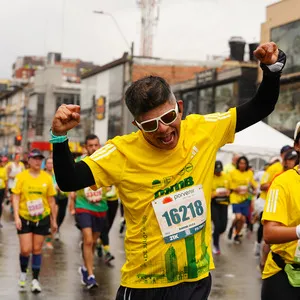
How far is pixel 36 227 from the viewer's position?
31.4 ft

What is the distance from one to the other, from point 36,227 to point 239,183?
670 cm

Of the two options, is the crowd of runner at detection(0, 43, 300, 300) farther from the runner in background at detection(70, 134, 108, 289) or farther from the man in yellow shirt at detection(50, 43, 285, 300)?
the runner in background at detection(70, 134, 108, 289)

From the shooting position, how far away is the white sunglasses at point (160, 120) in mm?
3683

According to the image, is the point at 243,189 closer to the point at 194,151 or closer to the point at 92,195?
the point at 92,195

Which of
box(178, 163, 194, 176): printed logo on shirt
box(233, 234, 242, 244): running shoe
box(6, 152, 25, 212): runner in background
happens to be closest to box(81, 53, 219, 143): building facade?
box(6, 152, 25, 212): runner in background

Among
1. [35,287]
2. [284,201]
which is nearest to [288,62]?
[35,287]

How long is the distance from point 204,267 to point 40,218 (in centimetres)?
590

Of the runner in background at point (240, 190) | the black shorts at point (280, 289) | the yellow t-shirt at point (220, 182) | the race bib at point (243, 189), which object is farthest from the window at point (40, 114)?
the black shorts at point (280, 289)

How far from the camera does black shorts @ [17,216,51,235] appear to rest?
950 centimetres

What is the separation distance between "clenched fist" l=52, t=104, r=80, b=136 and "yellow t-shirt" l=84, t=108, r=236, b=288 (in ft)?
1.18

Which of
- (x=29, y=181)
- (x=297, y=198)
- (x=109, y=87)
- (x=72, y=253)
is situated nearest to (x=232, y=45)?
(x=109, y=87)

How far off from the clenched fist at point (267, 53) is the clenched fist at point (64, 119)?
3.31 ft

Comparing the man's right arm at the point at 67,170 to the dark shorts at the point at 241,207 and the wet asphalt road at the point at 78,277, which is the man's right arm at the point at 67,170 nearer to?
the wet asphalt road at the point at 78,277

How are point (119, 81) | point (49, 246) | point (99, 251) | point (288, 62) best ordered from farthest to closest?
point (119, 81) < point (288, 62) < point (49, 246) < point (99, 251)
